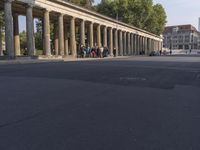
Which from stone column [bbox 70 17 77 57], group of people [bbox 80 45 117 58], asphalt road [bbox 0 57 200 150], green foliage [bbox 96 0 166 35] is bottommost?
asphalt road [bbox 0 57 200 150]

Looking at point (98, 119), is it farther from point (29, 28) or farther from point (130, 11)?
point (130, 11)

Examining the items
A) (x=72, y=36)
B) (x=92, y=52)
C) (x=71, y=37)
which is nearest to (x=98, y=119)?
(x=92, y=52)

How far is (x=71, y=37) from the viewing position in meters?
51.6

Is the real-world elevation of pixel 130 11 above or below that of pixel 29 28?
above

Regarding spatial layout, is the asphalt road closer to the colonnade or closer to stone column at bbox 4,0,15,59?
stone column at bbox 4,0,15,59

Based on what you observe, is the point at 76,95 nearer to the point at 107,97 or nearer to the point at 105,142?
the point at 107,97

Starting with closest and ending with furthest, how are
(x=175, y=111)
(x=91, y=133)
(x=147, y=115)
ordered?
(x=91, y=133) < (x=147, y=115) < (x=175, y=111)

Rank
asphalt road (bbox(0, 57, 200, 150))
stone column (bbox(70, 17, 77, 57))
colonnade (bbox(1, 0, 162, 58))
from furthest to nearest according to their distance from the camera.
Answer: stone column (bbox(70, 17, 77, 57)) → colonnade (bbox(1, 0, 162, 58)) → asphalt road (bbox(0, 57, 200, 150))

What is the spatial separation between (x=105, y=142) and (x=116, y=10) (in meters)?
90.0

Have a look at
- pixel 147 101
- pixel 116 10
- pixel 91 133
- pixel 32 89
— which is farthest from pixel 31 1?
pixel 116 10

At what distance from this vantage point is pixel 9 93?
Answer: 30.2 ft

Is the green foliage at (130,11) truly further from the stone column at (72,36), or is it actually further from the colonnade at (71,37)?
the stone column at (72,36)

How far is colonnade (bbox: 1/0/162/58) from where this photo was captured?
119 ft

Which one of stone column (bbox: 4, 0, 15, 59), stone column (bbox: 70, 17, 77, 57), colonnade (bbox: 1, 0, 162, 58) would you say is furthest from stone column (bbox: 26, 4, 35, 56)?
stone column (bbox: 70, 17, 77, 57)
